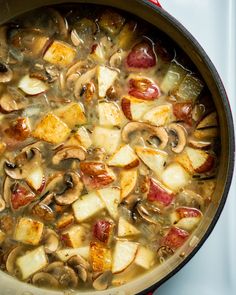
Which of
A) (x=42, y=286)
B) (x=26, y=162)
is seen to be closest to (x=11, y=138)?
(x=26, y=162)

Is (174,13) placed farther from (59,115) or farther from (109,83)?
(59,115)

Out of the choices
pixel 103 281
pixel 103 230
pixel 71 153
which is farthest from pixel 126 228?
pixel 71 153

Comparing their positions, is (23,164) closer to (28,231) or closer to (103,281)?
(28,231)

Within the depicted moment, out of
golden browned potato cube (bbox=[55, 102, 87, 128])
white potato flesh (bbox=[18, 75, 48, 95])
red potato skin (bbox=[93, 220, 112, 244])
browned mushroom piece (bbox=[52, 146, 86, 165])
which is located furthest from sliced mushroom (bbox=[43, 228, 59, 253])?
white potato flesh (bbox=[18, 75, 48, 95])

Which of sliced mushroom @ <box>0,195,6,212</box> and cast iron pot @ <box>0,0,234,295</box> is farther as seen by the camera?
sliced mushroom @ <box>0,195,6,212</box>

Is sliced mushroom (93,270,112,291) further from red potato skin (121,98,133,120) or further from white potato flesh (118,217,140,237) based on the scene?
red potato skin (121,98,133,120)

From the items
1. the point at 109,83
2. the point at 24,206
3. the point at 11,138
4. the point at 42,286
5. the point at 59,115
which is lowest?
the point at 42,286

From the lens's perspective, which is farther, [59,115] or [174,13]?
[174,13]
